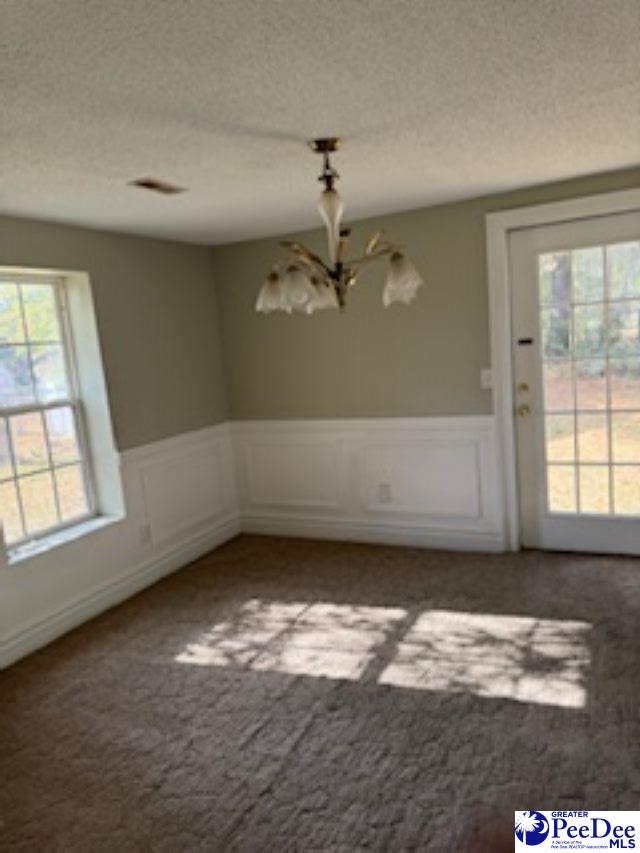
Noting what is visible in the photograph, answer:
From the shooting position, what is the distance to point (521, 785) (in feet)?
6.57

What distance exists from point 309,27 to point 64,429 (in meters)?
2.86

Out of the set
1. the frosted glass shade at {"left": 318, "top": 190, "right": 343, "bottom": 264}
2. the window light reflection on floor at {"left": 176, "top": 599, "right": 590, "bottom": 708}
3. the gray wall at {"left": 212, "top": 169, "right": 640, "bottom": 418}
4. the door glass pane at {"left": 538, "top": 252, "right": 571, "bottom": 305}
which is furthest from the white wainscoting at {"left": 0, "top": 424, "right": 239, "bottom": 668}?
the door glass pane at {"left": 538, "top": 252, "right": 571, "bottom": 305}

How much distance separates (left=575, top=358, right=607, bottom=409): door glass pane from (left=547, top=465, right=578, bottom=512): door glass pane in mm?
419

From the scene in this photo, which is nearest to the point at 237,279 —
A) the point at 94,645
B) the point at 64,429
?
the point at 64,429

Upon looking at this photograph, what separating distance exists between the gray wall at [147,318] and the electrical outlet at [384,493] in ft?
4.59

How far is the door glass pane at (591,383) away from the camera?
368 cm

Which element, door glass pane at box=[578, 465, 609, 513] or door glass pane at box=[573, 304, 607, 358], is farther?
door glass pane at box=[578, 465, 609, 513]

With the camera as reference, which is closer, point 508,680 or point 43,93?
point 43,93

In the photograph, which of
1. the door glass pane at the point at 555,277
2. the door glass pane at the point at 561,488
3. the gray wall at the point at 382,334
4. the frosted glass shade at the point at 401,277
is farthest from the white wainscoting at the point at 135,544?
the door glass pane at the point at 555,277

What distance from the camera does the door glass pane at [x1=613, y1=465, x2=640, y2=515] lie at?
3699 mm

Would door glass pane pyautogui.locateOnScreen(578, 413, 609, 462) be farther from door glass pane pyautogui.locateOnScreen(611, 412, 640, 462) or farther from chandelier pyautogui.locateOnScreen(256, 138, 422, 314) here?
chandelier pyautogui.locateOnScreen(256, 138, 422, 314)

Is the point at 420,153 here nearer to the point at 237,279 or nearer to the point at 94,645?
the point at 237,279

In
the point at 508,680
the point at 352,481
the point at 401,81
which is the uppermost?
the point at 401,81

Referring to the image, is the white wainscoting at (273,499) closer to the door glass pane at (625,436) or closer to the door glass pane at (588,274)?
the door glass pane at (625,436)
